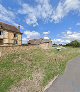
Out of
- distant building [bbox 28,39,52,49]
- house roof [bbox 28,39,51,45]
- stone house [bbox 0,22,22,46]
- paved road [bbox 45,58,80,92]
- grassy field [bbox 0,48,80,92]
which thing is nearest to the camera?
paved road [bbox 45,58,80,92]

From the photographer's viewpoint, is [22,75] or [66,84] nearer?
[66,84]

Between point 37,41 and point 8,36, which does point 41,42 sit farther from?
point 8,36

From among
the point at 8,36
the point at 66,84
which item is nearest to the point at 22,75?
the point at 66,84

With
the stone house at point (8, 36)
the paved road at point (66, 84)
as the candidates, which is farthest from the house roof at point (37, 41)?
the paved road at point (66, 84)

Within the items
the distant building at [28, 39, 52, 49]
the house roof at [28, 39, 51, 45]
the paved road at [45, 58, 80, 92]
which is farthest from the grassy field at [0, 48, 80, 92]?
the house roof at [28, 39, 51, 45]

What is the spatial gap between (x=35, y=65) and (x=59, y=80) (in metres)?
6.96

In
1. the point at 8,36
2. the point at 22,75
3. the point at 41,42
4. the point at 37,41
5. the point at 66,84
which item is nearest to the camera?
the point at 66,84

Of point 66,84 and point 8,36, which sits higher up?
point 8,36

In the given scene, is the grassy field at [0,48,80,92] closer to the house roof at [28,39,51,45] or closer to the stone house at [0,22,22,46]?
the stone house at [0,22,22,46]

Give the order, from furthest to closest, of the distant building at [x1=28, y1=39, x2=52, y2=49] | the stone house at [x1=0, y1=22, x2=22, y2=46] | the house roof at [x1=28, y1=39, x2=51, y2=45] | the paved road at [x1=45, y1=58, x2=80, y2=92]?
the house roof at [x1=28, y1=39, x2=51, y2=45], the distant building at [x1=28, y1=39, x2=52, y2=49], the stone house at [x1=0, y1=22, x2=22, y2=46], the paved road at [x1=45, y1=58, x2=80, y2=92]

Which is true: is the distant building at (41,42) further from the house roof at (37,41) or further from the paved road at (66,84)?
the paved road at (66,84)

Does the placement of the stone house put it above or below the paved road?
above

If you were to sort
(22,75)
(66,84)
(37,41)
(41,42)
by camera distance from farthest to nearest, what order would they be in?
(37,41) < (41,42) < (22,75) < (66,84)

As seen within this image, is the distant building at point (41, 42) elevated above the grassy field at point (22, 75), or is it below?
above
